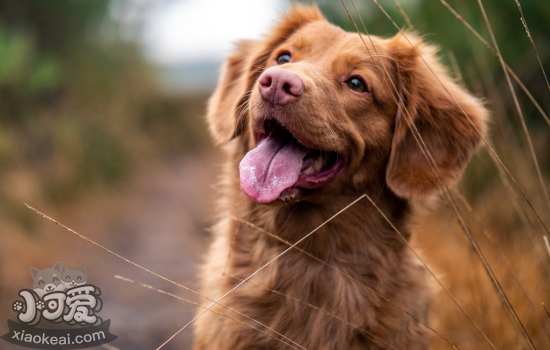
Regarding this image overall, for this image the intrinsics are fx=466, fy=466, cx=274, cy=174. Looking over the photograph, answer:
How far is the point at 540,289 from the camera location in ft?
10.9

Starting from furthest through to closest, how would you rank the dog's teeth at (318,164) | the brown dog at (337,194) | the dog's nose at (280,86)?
1. the dog's teeth at (318,164)
2. the brown dog at (337,194)
3. the dog's nose at (280,86)

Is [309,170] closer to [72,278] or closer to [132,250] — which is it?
[72,278]

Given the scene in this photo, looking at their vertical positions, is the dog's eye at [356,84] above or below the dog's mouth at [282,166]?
above

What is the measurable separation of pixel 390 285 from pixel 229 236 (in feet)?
3.15

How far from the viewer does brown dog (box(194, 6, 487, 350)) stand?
2346mm

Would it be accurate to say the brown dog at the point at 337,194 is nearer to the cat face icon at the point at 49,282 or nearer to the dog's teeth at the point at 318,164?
the dog's teeth at the point at 318,164

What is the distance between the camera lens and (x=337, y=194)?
2527 millimetres

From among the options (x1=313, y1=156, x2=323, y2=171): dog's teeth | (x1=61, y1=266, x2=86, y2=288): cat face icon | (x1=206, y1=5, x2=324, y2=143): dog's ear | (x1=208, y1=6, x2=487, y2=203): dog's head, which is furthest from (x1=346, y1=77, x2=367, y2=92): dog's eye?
(x1=61, y1=266, x2=86, y2=288): cat face icon

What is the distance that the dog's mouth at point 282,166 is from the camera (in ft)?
7.31

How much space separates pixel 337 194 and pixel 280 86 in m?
0.72

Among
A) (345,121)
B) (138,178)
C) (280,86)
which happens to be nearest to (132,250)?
(138,178)

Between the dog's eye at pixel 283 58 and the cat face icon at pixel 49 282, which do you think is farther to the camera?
the dog's eye at pixel 283 58

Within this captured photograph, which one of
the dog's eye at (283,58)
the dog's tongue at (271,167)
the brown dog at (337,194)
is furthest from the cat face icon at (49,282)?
the dog's eye at (283,58)

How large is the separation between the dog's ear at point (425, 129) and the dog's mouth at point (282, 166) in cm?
38
